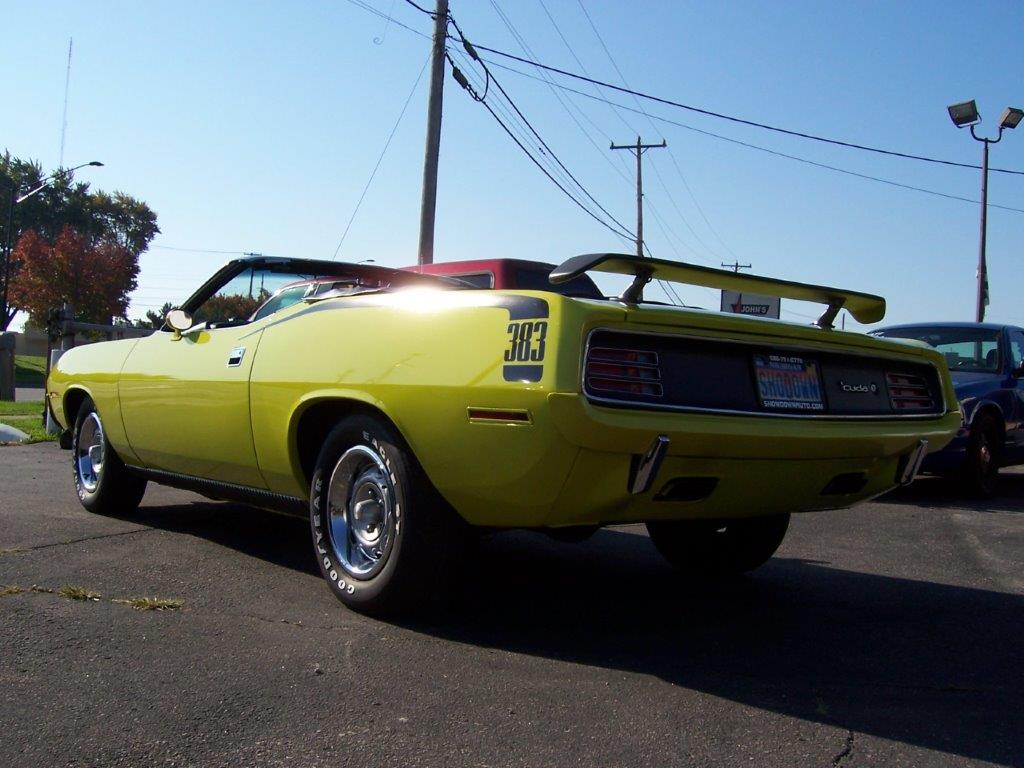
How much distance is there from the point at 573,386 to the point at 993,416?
266 inches

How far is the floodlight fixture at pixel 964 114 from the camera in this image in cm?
2425

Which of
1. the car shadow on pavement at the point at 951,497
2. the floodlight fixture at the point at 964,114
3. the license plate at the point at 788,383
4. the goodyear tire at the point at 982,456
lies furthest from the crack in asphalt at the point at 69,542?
the floodlight fixture at the point at 964,114

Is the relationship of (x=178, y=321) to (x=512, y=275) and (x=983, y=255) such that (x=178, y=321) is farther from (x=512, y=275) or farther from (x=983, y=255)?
(x=983, y=255)

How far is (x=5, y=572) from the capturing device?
451 cm

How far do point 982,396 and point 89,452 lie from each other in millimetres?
6657

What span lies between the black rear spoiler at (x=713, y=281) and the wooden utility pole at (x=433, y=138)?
442 inches

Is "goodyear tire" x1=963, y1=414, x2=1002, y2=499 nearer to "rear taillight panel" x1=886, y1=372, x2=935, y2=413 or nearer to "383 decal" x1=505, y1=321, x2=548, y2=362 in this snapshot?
"rear taillight panel" x1=886, y1=372, x2=935, y2=413

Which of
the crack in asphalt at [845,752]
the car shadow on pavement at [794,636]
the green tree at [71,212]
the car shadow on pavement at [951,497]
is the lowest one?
the crack in asphalt at [845,752]

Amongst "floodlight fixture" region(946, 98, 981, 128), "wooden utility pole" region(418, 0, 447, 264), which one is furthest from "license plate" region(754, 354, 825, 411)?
"floodlight fixture" region(946, 98, 981, 128)

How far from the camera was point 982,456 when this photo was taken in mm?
8578

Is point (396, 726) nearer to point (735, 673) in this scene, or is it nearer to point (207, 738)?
point (207, 738)

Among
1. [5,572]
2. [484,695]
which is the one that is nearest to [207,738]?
[484,695]

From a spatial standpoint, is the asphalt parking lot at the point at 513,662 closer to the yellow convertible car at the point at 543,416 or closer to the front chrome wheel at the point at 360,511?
the front chrome wheel at the point at 360,511

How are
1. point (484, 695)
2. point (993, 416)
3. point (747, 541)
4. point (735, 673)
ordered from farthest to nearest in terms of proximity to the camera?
point (993, 416), point (747, 541), point (735, 673), point (484, 695)
